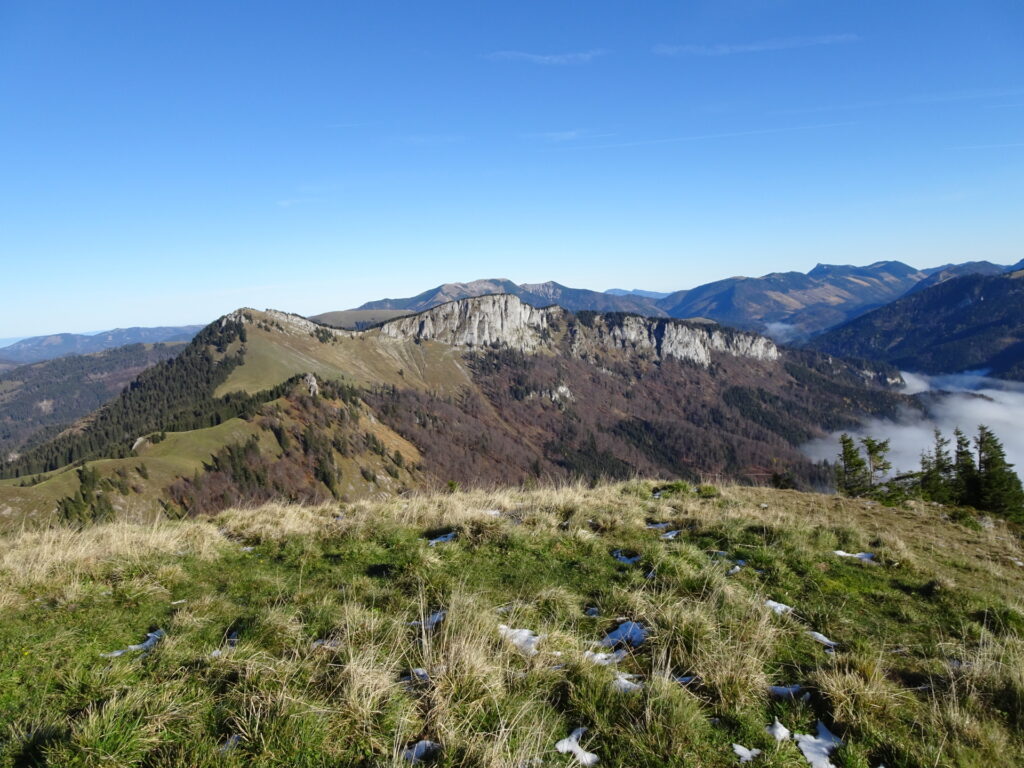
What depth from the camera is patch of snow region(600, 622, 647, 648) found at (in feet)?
18.7

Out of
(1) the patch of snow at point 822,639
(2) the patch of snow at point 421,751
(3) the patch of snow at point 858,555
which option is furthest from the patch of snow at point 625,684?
(3) the patch of snow at point 858,555

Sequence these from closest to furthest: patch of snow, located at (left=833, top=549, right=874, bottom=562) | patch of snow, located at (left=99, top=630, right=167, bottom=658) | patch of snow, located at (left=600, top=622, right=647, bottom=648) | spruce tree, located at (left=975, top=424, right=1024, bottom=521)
Answer: patch of snow, located at (left=99, top=630, right=167, bottom=658) → patch of snow, located at (left=600, top=622, right=647, bottom=648) → patch of snow, located at (left=833, top=549, right=874, bottom=562) → spruce tree, located at (left=975, top=424, right=1024, bottom=521)

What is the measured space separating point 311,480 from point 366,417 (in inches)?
1779

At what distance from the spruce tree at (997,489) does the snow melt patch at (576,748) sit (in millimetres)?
50922

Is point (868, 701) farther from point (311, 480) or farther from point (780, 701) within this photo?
point (311, 480)

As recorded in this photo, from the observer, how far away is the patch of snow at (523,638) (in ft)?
17.4

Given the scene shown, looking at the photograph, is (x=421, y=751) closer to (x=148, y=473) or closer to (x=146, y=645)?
(x=146, y=645)

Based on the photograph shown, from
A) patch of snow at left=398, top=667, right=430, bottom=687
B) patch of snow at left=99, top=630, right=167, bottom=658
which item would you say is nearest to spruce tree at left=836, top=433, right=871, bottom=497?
patch of snow at left=398, top=667, right=430, bottom=687

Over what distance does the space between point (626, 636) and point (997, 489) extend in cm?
5321

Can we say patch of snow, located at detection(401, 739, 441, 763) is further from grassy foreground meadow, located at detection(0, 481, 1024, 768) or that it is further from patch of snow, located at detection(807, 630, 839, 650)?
patch of snow, located at detection(807, 630, 839, 650)

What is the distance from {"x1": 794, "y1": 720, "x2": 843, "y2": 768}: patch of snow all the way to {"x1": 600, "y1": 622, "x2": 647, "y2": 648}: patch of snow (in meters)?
1.84

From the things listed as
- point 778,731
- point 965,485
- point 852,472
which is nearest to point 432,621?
point 778,731

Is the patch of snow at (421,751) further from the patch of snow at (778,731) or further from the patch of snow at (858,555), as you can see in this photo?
the patch of snow at (858,555)

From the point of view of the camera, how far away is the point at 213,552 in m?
8.84
